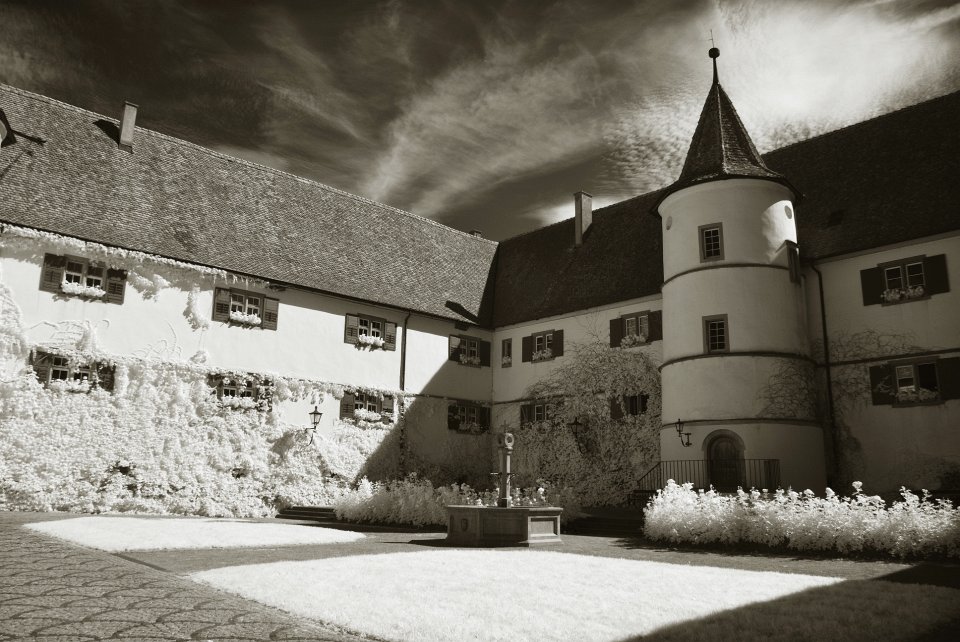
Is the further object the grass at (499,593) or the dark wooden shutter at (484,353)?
the dark wooden shutter at (484,353)

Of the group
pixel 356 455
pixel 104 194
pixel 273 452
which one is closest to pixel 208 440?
pixel 273 452

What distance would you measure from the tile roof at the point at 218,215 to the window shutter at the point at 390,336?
96 cm

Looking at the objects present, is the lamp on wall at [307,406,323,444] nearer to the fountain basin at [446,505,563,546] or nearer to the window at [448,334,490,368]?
the window at [448,334,490,368]

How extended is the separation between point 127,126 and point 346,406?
11951 mm

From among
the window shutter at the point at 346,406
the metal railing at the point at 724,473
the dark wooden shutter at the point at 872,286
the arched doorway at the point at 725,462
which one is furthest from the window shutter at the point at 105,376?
the dark wooden shutter at the point at 872,286

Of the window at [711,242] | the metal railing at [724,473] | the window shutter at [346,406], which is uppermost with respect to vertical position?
the window at [711,242]

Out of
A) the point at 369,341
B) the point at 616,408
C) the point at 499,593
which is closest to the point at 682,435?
the point at 616,408

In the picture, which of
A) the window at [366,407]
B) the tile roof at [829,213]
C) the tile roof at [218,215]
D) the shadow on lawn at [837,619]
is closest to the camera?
the shadow on lawn at [837,619]

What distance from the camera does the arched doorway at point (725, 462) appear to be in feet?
65.7

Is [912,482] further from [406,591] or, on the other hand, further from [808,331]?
[406,591]

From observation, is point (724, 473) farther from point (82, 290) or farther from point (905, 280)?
point (82, 290)

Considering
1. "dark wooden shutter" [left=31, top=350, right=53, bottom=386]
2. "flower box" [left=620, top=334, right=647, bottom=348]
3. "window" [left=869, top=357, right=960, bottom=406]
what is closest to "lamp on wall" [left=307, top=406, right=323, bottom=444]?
"dark wooden shutter" [left=31, top=350, right=53, bottom=386]

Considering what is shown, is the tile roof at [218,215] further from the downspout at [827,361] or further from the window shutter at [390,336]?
the downspout at [827,361]

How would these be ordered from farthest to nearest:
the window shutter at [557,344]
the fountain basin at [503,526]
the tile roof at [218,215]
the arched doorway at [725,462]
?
the window shutter at [557,344] < the tile roof at [218,215] < the arched doorway at [725,462] < the fountain basin at [503,526]
